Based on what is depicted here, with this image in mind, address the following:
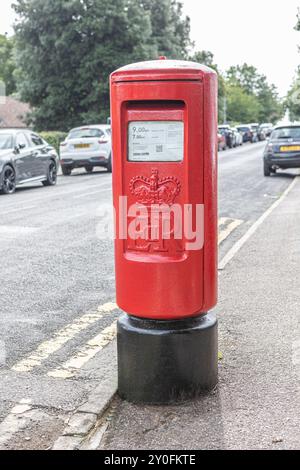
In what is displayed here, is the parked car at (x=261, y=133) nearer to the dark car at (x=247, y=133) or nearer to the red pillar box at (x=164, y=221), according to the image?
the dark car at (x=247, y=133)

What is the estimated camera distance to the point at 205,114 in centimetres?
377

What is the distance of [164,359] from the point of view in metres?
3.85

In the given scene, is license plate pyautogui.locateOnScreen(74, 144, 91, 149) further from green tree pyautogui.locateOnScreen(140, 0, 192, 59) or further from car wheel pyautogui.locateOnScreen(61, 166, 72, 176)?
green tree pyautogui.locateOnScreen(140, 0, 192, 59)

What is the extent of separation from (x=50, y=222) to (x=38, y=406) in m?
7.36

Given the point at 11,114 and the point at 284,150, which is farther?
the point at 11,114

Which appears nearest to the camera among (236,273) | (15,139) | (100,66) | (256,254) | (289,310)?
(289,310)

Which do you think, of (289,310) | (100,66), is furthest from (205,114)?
(100,66)

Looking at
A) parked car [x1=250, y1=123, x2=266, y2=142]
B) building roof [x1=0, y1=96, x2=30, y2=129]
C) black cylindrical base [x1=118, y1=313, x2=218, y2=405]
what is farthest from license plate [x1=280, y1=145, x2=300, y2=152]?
building roof [x1=0, y1=96, x2=30, y2=129]

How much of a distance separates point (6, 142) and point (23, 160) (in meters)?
0.60

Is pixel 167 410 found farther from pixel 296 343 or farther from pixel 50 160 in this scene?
pixel 50 160

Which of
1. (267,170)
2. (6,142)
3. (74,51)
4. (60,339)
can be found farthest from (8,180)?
(74,51)

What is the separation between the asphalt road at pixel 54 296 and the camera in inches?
164

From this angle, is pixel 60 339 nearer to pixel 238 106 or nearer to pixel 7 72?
pixel 7 72
